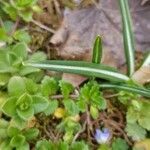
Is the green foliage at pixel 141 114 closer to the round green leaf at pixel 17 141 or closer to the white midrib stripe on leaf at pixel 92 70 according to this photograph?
the white midrib stripe on leaf at pixel 92 70

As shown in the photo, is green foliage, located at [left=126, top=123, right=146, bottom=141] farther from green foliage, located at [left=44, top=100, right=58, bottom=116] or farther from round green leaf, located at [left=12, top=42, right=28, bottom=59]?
round green leaf, located at [left=12, top=42, right=28, bottom=59]

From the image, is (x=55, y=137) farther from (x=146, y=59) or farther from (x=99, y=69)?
(x=146, y=59)

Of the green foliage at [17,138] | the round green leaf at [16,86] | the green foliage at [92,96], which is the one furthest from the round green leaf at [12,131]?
the green foliage at [92,96]

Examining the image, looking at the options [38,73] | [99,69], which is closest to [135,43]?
[99,69]

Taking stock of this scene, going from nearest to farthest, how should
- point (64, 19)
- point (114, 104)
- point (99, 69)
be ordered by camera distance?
point (99, 69)
point (114, 104)
point (64, 19)

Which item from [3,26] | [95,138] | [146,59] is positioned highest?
[3,26]

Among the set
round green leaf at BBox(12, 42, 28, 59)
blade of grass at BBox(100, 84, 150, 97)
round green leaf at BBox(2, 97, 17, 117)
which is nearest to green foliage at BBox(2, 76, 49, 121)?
round green leaf at BBox(2, 97, 17, 117)
